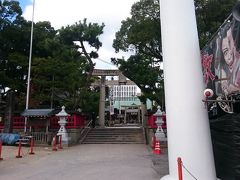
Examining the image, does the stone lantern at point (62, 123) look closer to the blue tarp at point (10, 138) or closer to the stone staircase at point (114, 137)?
the stone staircase at point (114, 137)

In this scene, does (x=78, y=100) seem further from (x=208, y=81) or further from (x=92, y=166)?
(x=208, y=81)

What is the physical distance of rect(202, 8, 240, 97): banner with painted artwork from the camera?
23.8 feet

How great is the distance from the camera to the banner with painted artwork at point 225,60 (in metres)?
7.25

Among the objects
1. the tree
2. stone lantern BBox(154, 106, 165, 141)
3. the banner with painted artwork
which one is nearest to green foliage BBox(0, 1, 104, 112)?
the tree

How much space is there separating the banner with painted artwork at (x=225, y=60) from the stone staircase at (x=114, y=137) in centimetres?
1550

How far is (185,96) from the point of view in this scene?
782 centimetres

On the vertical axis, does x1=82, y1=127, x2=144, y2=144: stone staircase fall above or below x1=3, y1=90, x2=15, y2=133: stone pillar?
below

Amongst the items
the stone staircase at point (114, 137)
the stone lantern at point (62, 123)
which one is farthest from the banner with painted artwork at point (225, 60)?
the stone staircase at point (114, 137)

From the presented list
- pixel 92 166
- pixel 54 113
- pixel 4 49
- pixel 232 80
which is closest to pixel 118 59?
pixel 54 113

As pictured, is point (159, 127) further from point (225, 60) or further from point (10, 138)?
point (225, 60)

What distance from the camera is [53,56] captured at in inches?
1188

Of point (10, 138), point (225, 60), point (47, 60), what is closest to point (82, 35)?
point (47, 60)

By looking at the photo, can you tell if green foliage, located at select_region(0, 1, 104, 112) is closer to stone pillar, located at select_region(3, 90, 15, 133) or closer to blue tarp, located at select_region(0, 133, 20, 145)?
stone pillar, located at select_region(3, 90, 15, 133)

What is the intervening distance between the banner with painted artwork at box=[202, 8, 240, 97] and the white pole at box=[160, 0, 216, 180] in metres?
0.66
